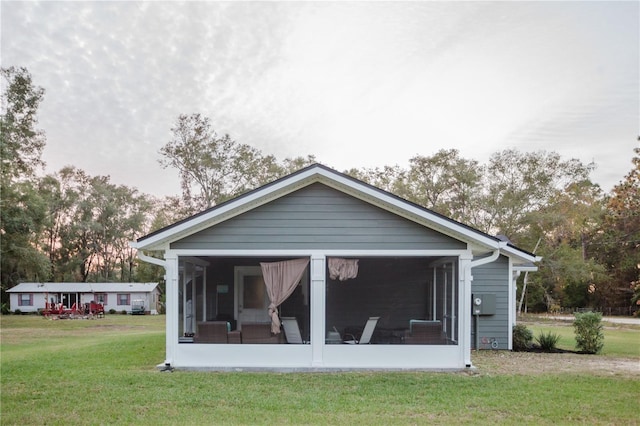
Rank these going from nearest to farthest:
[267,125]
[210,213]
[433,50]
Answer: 1. [210,213]
2. [433,50]
3. [267,125]

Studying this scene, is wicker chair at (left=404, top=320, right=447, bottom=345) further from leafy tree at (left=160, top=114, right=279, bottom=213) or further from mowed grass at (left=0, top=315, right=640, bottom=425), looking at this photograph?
leafy tree at (left=160, top=114, right=279, bottom=213)

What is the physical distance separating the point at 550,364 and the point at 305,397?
620cm

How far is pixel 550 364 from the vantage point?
11086mm

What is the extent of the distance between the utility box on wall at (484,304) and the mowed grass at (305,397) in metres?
3.72

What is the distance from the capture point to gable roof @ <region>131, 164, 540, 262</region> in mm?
10023

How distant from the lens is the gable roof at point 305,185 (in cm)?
1002

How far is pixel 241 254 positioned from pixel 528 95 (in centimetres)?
1247

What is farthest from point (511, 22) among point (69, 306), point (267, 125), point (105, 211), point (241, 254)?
point (105, 211)

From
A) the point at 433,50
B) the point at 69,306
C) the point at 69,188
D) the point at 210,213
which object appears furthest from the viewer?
the point at 69,188

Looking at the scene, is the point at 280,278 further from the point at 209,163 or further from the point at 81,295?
the point at 81,295

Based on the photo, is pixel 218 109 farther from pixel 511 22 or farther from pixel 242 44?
pixel 511 22

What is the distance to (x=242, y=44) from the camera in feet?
56.6

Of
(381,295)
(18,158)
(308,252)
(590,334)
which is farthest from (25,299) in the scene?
(590,334)

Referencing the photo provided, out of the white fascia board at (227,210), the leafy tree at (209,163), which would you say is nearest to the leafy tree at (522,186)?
the leafy tree at (209,163)
